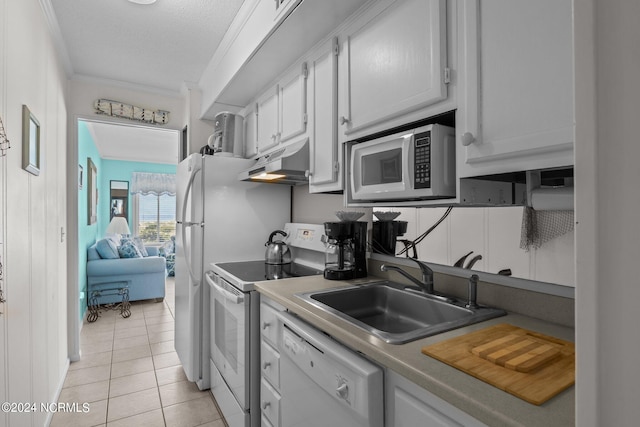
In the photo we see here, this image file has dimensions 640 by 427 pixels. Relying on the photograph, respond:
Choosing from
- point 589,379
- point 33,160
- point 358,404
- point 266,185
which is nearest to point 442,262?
point 358,404

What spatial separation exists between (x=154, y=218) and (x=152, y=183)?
2.66 feet

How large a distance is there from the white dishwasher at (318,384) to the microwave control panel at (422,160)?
62 cm

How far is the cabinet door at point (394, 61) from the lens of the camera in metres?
1.16

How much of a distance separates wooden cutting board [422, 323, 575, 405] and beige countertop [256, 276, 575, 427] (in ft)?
0.06

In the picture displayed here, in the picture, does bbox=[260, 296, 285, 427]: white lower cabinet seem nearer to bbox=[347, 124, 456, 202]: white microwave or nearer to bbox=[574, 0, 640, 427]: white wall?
bbox=[347, 124, 456, 202]: white microwave

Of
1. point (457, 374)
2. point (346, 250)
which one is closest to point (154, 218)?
point (346, 250)

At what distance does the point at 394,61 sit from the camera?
134 centimetres

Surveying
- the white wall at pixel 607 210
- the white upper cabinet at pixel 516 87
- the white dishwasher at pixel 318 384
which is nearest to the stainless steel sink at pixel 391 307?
the white dishwasher at pixel 318 384

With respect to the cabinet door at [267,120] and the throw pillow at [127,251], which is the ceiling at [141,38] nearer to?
the cabinet door at [267,120]

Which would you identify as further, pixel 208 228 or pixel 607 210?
pixel 208 228

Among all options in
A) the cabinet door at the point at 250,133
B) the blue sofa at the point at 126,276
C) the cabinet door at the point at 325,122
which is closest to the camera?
the cabinet door at the point at 325,122

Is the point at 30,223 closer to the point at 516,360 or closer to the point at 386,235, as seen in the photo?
the point at 386,235

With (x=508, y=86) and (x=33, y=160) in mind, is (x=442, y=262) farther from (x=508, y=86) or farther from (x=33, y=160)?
(x=33, y=160)

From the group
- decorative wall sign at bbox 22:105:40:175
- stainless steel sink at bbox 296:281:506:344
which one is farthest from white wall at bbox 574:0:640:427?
decorative wall sign at bbox 22:105:40:175
